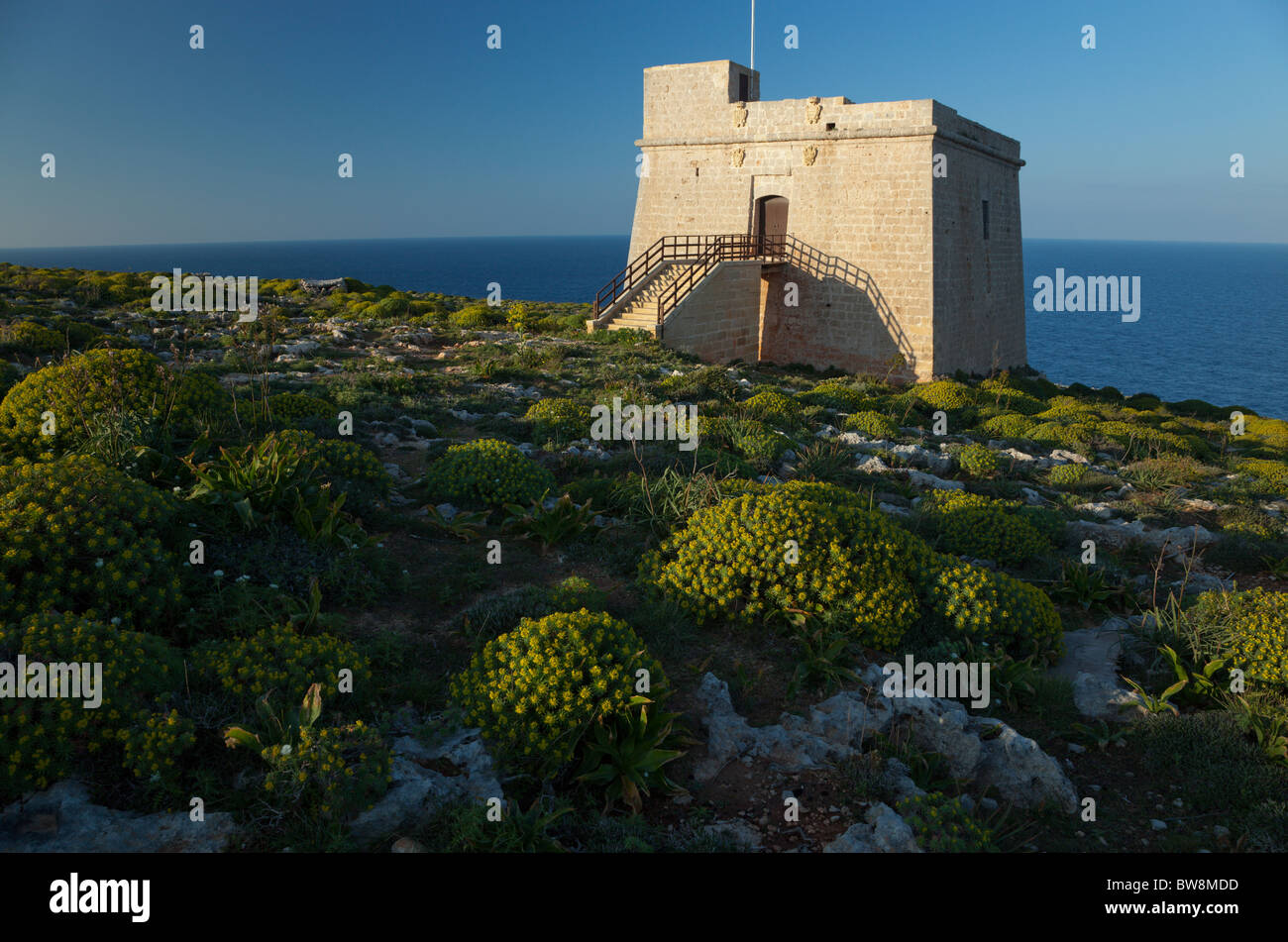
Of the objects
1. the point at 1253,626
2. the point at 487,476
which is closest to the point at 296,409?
the point at 487,476

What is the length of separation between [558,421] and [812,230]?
1735 cm

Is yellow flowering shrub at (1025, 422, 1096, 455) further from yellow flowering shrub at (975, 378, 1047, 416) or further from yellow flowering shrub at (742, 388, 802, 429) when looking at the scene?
yellow flowering shrub at (742, 388, 802, 429)

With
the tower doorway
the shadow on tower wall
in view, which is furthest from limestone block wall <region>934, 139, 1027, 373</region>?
the tower doorway

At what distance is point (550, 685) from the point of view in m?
4.81

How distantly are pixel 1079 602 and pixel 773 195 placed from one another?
2120 centimetres

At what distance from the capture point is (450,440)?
35.4 ft

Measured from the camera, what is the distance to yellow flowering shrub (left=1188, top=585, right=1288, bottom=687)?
19.9ft

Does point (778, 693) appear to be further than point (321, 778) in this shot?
Yes

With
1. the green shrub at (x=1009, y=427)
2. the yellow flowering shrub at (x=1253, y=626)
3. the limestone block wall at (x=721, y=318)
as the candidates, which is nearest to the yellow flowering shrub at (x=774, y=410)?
the green shrub at (x=1009, y=427)

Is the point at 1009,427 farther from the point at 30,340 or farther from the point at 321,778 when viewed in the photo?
the point at 30,340

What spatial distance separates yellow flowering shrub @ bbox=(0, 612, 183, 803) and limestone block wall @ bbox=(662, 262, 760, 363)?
61.8 feet
